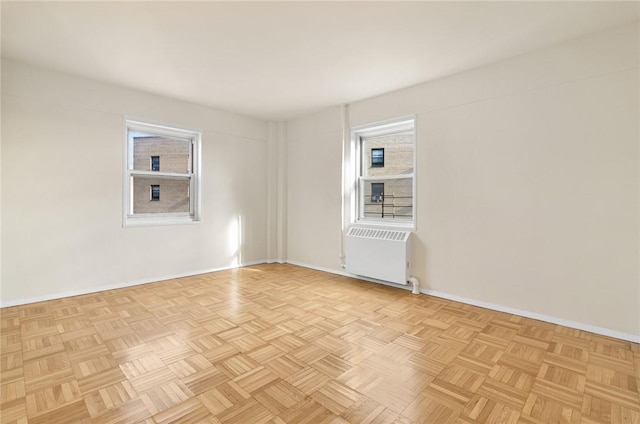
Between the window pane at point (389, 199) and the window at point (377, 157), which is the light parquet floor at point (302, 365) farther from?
the window at point (377, 157)

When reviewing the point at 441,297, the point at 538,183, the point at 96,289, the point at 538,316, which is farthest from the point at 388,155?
the point at 96,289

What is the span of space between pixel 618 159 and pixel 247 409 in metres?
3.33

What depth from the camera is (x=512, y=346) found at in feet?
7.63

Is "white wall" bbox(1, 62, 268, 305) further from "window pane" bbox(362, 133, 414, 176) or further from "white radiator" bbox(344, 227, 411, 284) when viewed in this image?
"window pane" bbox(362, 133, 414, 176)

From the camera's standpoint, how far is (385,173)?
429 cm

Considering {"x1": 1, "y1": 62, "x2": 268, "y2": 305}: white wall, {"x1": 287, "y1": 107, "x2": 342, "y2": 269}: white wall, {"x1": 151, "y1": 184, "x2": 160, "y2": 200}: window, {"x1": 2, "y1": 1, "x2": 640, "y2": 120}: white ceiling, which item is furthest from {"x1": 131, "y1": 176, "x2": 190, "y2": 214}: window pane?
{"x1": 287, "y1": 107, "x2": 342, "y2": 269}: white wall

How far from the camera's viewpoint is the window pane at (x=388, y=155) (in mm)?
4020

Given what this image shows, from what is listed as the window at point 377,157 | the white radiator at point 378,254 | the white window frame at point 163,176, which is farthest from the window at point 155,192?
the window at point 377,157

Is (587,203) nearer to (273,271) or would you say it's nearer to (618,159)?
(618,159)

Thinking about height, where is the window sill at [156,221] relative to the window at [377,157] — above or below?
below

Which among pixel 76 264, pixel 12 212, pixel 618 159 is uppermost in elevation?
pixel 618 159

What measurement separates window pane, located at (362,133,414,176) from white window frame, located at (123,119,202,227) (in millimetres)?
2578

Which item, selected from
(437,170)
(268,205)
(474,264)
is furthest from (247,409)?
(268,205)

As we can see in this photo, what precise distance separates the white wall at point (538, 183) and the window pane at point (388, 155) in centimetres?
33
